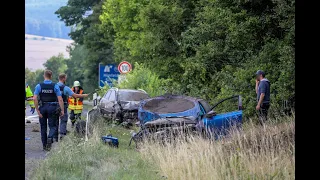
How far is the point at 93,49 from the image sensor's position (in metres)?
67.6

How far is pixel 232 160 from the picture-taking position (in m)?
9.05

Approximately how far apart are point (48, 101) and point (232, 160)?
6441 millimetres

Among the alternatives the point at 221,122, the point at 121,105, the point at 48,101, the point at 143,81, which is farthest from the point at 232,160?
the point at 143,81

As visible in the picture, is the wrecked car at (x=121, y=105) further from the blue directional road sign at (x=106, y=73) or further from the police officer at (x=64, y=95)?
the blue directional road sign at (x=106, y=73)

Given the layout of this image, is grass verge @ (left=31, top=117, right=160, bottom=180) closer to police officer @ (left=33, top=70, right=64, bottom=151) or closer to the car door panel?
police officer @ (left=33, top=70, right=64, bottom=151)

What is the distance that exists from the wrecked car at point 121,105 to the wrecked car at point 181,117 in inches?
263

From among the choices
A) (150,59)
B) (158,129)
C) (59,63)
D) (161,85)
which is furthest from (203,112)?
(59,63)

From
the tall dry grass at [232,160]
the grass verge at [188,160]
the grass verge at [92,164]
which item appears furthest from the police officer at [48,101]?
the tall dry grass at [232,160]

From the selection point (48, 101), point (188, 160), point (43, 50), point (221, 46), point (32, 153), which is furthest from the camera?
point (43, 50)

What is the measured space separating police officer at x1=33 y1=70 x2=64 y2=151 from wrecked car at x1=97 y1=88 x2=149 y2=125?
26.2ft

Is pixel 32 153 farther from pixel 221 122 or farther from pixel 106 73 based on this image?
pixel 106 73

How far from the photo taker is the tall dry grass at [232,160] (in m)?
8.66
